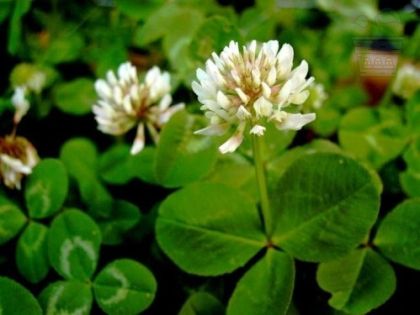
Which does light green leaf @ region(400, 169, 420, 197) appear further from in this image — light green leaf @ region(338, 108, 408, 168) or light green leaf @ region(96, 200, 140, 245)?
light green leaf @ region(96, 200, 140, 245)

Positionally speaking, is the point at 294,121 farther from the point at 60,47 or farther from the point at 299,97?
the point at 60,47

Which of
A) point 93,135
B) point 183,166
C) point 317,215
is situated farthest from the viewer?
point 93,135

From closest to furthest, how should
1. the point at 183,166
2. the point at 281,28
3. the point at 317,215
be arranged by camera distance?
the point at 317,215 < the point at 183,166 < the point at 281,28

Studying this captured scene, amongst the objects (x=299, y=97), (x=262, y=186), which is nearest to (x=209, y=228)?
(x=262, y=186)

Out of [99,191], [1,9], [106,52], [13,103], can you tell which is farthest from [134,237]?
[1,9]

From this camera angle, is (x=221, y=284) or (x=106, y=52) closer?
(x=221, y=284)

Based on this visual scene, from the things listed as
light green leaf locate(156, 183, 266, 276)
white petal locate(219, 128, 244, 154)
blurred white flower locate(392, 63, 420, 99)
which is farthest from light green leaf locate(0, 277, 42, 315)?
blurred white flower locate(392, 63, 420, 99)

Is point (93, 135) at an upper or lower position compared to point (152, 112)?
lower

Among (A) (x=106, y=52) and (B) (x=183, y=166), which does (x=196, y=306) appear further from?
(A) (x=106, y=52)
